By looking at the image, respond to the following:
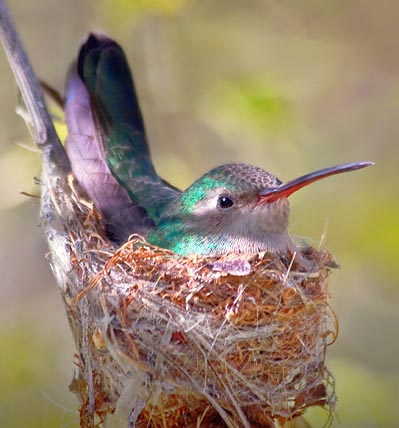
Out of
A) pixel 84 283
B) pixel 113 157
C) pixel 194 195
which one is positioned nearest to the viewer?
pixel 84 283

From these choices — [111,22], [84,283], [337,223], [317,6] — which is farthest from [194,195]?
[317,6]

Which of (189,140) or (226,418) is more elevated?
(189,140)

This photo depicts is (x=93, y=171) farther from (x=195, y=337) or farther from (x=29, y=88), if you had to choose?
(x=195, y=337)

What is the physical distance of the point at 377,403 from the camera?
4.13 meters

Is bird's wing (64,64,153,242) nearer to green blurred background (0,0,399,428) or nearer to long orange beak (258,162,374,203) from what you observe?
green blurred background (0,0,399,428)

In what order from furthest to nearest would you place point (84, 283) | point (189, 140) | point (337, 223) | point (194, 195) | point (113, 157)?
1. point (189, 140)
2. point (337, 223)
3. point (113, 157)
4. point (194, 195)
5. point (84, 283)

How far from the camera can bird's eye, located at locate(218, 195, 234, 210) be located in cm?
348

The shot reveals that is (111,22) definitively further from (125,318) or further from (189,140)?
(125,318)

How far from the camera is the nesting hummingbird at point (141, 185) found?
11.2 ft

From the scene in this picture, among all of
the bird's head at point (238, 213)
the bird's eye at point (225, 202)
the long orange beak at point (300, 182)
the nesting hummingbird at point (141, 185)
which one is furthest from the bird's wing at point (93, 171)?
the long orange beak at point (300, 182)

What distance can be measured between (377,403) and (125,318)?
4.97 ft

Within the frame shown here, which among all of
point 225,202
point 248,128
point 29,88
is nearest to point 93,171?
point 29,88

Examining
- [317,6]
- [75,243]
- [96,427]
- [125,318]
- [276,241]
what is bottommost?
[96,427]

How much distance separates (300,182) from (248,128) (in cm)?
121
